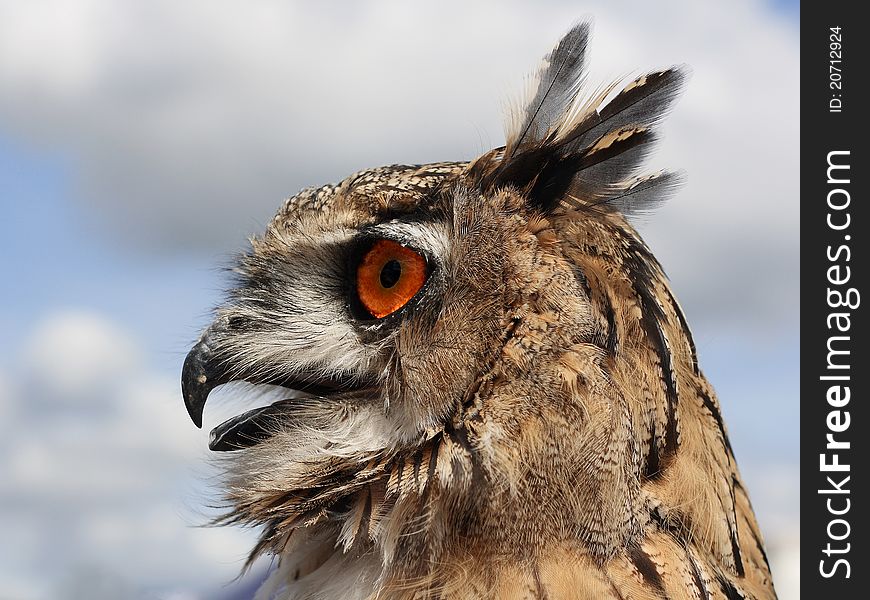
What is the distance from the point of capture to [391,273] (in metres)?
2.38

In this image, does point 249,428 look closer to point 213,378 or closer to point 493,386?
point 213,378

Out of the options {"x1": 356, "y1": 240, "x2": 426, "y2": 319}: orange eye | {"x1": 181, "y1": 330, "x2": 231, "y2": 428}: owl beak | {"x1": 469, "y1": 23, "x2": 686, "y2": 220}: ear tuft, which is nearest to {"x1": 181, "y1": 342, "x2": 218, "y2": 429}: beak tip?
{"x1": 181, "y1": 330, "x2": 231, "y2": 428}: owl beak

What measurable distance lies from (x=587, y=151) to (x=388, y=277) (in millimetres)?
682

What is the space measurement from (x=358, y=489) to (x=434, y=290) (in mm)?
593

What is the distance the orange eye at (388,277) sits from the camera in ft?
7.73

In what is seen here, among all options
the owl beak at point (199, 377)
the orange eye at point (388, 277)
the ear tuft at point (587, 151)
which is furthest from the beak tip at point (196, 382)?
the ear tuft at point (587, 151)

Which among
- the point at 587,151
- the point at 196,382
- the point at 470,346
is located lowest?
the point at 196,382

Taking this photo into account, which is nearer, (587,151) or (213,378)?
(587,151)

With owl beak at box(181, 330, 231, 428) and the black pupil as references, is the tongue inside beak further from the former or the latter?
the black pupil

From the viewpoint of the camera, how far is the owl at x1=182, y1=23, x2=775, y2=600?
83.4 inches

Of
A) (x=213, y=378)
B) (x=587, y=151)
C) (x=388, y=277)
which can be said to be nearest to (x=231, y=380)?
(x=213, y=378)

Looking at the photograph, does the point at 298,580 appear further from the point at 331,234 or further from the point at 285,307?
the point at 331,234

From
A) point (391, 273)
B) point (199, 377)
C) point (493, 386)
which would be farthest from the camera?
point (199, 377)
